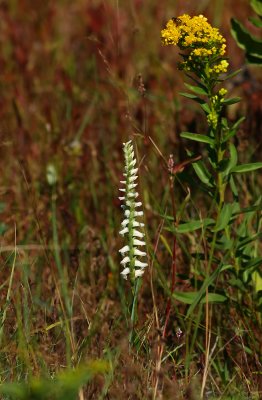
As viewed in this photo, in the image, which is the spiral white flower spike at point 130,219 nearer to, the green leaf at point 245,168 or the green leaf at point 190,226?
the green leaf at point 190,226

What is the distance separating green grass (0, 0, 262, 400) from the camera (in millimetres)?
2426

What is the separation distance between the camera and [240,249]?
9.39 feet

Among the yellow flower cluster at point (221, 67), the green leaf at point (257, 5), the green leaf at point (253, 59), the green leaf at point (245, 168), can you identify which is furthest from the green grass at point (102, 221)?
the green leaf at point (257, 5)

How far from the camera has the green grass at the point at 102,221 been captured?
243cm

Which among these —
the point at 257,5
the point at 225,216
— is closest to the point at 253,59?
the point at 257,5

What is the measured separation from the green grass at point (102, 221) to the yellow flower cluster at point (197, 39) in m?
0.31

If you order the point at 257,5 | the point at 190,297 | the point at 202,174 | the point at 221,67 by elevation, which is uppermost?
the point at 257,5

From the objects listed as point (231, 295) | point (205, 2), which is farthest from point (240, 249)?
point (205, 2)

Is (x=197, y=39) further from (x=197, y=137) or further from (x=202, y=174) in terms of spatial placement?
(x=202, y=174)

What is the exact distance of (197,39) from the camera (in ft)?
8.33

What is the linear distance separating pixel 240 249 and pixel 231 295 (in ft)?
0.94

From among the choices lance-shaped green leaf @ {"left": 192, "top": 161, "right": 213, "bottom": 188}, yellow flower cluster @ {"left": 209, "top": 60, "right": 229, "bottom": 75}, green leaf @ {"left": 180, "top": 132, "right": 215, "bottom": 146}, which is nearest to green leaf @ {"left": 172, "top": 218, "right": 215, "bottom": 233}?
lance-shaped green leaf @ {"left": 192, "top": 161, "right": 213, "bottom": 188}

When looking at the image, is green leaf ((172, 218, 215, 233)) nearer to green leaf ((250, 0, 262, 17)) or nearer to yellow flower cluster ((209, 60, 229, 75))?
yellow flower cluster ((209, 60, 229, 75))

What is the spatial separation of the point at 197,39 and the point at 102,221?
1.64 m
